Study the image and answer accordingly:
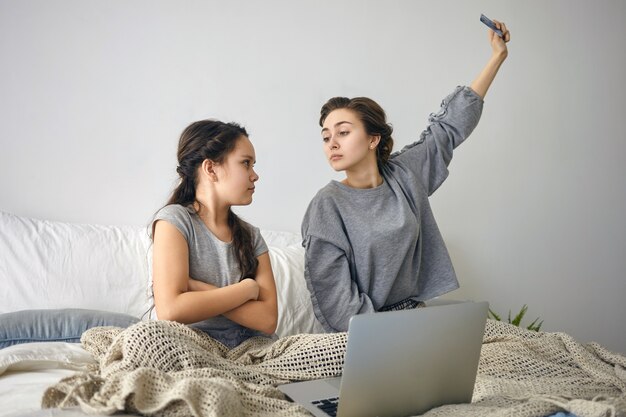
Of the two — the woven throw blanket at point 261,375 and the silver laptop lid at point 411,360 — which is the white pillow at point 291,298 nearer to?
the woven throw blanket at point 261,375

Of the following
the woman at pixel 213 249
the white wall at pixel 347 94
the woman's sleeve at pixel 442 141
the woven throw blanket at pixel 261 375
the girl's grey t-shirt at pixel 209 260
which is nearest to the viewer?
the woven throw blanket at pixel 261 375

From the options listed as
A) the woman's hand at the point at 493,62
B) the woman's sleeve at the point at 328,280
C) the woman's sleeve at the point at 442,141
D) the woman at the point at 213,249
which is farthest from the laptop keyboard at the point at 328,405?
the woman's hand at the point at 493,62

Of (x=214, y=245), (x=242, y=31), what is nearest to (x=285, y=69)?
(x=242, y=31)

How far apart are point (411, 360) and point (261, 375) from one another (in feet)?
0.99

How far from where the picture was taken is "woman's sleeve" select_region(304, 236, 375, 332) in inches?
65.0

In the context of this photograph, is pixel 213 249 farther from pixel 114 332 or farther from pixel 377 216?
pixel 377 216

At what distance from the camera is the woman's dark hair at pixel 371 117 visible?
1793mm

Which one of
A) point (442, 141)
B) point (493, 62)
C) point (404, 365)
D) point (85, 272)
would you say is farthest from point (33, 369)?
point (493, 62)

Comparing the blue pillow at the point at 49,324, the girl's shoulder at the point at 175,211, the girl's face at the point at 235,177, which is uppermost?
the girl's face at the point at 235,177

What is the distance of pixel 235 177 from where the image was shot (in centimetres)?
153

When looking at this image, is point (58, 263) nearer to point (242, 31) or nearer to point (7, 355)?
point (7, 355)

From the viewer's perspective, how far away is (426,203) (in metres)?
1.83

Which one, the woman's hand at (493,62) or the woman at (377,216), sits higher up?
the woman's hand at (493,62)

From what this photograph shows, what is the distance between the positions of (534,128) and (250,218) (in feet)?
4.60
